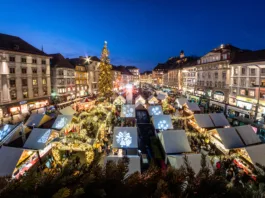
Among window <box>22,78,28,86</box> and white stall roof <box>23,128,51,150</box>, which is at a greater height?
window <box>22,78,28,86</box>

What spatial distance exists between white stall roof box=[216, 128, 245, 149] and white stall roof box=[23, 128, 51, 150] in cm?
1417

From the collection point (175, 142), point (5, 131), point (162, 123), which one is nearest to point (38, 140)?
point (5, 131)

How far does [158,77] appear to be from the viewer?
368ft

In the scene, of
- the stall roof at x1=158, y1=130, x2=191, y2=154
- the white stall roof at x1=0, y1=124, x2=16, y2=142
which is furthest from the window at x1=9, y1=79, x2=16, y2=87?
the stall roof at x1=158, y1=130, x2=191, y2=154

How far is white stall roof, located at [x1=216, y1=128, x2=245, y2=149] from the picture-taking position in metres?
12.6

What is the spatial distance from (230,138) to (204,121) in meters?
5.05

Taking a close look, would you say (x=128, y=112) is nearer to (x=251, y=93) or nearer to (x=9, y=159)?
(x=9, y=159)

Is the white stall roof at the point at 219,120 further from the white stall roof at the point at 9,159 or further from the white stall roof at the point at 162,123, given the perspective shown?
the white stall roof at the point at 9,159

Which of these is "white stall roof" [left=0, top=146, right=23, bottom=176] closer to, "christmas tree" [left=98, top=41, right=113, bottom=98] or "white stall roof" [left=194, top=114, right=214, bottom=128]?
"white stall roof" [left=194, top=114, right=214, bottom=128]

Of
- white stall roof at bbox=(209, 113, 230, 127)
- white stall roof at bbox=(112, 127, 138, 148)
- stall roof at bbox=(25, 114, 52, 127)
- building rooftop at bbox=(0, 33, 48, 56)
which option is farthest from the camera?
building rooftop at bbox=(0, 33, 48, 56)

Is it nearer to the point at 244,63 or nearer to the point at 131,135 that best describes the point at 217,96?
the point at 244,63

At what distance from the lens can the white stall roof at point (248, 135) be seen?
1327 cm

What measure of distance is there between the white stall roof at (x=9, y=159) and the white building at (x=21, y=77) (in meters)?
22.1

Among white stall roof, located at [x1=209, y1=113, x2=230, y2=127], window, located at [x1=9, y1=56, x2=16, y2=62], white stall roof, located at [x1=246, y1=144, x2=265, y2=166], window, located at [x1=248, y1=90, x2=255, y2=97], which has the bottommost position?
white stall roof, located at [x1=246, y1=144, x2=265, y2=166]
